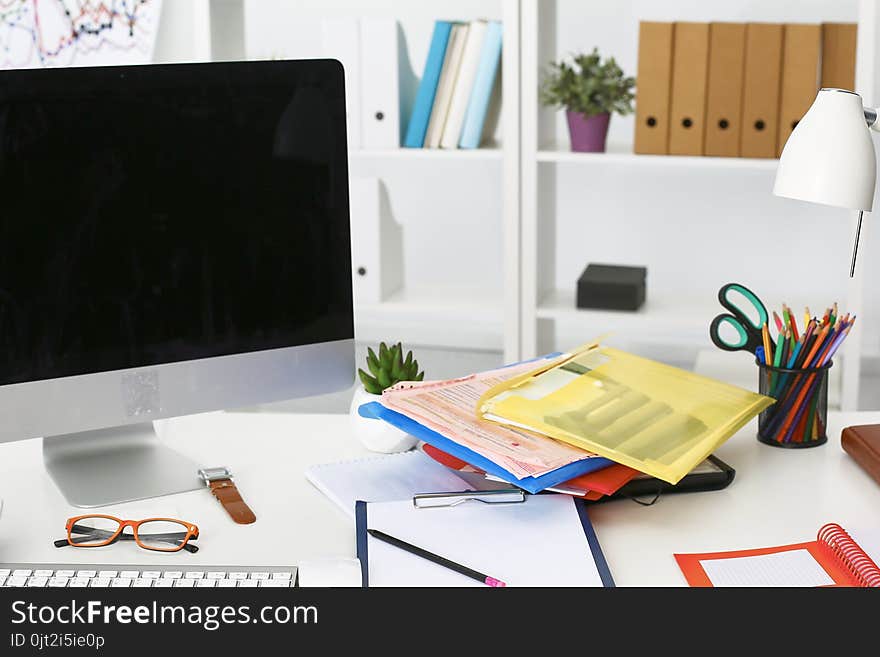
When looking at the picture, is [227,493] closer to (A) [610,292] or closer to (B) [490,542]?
(B) [490,542]

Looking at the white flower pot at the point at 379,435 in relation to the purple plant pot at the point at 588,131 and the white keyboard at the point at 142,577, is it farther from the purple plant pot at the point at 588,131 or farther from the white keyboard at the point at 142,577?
the purple plant pot at the point at 588,131

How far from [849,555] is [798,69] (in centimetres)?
168

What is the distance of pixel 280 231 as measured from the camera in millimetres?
1329

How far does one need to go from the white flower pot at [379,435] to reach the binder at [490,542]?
0.63ft

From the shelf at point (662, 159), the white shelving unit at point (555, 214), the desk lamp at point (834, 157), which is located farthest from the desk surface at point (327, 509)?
the white shelving unit at point (555, 214)

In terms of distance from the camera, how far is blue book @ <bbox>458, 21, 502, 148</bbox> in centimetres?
266

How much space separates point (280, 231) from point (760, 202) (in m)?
2.35

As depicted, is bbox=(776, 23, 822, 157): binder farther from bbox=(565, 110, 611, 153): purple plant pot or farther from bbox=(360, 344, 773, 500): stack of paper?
bbox=(360, 344, 773, 500): stack of paper

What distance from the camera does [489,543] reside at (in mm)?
1134

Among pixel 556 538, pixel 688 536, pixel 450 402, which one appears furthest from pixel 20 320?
pixel 688 536

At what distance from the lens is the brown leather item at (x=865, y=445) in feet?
4.32

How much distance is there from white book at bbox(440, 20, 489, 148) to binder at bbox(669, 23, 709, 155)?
46 cm

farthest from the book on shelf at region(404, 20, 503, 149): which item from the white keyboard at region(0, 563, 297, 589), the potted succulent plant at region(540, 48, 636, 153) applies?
the white keyboard at region(0, 563, 297, 589)
